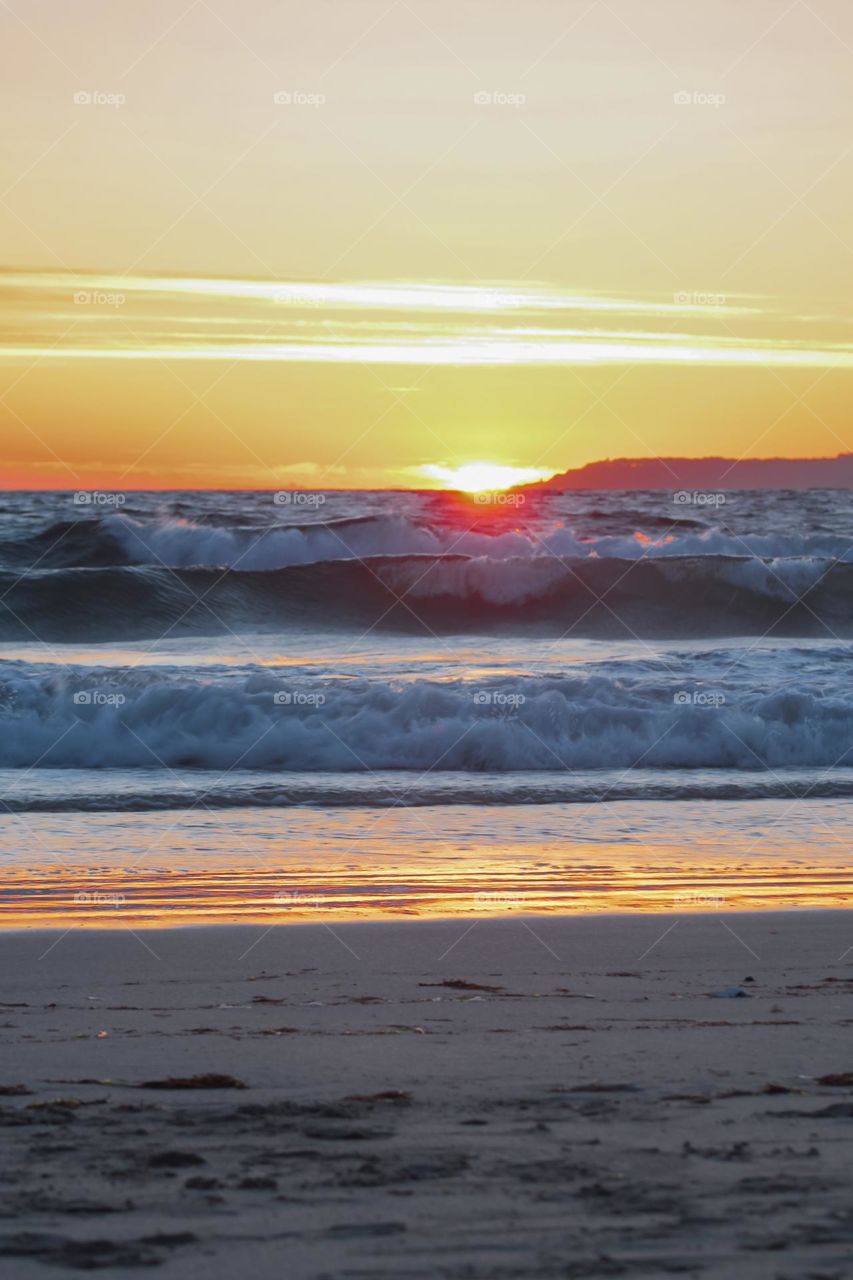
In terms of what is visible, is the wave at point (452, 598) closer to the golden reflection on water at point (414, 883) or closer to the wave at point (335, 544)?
the wave at point (335, 544)

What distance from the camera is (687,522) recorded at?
3841 cm

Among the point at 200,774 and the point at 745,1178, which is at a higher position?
the point at 200,774

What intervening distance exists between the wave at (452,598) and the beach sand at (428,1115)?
2062cm

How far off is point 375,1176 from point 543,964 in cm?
330

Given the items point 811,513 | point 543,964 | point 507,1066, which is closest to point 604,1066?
point 507,1066

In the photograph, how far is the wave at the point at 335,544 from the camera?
3262 centimetres

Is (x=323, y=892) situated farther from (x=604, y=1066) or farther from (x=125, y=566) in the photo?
(x=125, y=566)

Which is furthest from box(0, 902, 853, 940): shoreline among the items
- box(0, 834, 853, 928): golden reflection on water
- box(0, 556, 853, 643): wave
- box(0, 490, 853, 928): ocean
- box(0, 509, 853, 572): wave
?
box(0, 509, 853, 572): wave

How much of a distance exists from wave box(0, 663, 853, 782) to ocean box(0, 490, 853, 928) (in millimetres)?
41

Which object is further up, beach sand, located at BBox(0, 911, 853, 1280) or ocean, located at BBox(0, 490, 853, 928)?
ocean, located at BBox(0, 490, 853, 928)

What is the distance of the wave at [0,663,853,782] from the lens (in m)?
15.1

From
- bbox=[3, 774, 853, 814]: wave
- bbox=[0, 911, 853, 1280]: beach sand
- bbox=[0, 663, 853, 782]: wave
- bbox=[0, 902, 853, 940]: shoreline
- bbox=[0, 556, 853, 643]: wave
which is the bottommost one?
bbox=[0, 911, 853, 1280]: beach sand

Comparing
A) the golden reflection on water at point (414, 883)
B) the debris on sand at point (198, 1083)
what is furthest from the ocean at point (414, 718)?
the debris on sand at point (198, 1083)

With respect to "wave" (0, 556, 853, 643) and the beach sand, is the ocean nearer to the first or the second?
"wave" (0, 556, 853, 643)
